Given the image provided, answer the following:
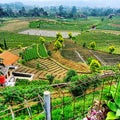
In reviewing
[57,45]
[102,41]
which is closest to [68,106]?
[57,45]

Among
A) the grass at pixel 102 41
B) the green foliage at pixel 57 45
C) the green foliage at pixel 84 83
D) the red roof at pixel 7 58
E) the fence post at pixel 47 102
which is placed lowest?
the grass at pixel 102 41

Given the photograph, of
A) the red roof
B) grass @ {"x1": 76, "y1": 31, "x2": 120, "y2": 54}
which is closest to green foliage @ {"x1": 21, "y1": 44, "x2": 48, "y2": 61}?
the red roof

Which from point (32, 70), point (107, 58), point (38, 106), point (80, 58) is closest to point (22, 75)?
point (32, 70)

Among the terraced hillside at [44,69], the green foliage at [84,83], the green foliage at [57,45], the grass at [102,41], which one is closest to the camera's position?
the green foliage at [84,83]

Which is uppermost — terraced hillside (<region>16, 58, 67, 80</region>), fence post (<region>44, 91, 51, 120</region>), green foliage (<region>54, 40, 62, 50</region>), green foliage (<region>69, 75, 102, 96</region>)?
fence post (<region>44, 91, 51, 120</region>)

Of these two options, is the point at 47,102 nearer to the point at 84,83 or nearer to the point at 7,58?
the point at 84,83

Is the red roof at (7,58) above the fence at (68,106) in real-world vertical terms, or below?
below

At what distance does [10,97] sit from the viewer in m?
12.6

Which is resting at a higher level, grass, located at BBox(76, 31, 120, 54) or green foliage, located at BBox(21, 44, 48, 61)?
green foliage, located at BBox(21, 44, 48, 61)

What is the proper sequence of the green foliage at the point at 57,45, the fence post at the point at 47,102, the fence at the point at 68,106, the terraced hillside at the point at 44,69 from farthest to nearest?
the green foliage at the point at 57,45, the terraced hillside at the point at 44,69, the fence at the point at 68,106, the fence post at the point at 47,102

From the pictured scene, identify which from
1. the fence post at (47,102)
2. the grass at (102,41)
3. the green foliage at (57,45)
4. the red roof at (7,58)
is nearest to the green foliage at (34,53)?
the green foliage at (57,45)

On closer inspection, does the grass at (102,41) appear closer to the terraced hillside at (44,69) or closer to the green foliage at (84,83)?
the terraced hillside at (44,69)

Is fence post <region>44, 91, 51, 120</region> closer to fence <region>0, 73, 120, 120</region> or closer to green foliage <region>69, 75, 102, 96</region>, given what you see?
fence <region>0, 73, 120, 120</region>

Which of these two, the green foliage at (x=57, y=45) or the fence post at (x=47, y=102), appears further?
the green foliage at (x=57, y=45)
